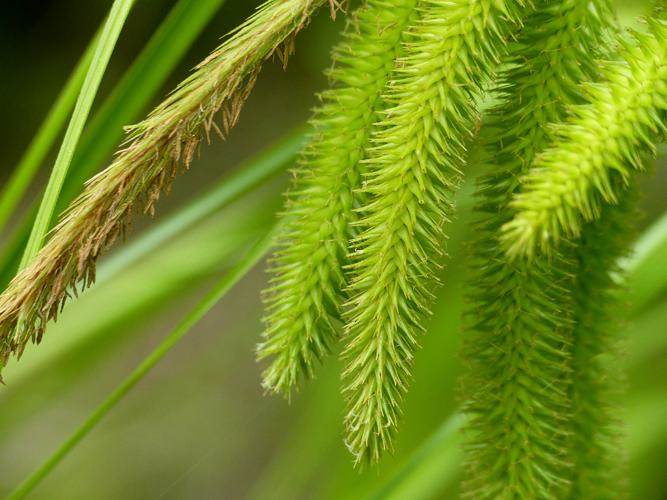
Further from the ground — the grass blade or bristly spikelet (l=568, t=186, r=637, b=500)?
bristly spikelet (l=568, t=186, r=637, b=500)

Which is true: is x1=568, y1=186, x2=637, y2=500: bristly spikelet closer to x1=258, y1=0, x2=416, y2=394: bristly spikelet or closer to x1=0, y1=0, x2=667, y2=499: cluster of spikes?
x1=0, y1=0, x2=667, y2=499: cluster of spikes

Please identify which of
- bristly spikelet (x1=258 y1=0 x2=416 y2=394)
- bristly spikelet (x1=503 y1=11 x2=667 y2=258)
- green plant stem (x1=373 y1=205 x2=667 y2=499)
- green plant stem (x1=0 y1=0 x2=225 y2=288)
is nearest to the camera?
bristly spikelet (x1=503 y1=11 x2=667 y2=258)

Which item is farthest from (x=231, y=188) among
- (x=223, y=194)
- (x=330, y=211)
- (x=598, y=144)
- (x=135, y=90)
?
(x=598, y=144)

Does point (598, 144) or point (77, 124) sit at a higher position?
point (598, 144)

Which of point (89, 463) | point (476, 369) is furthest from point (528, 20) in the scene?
point (89, 463)

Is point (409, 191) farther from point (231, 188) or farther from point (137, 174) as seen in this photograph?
point (231, 188)

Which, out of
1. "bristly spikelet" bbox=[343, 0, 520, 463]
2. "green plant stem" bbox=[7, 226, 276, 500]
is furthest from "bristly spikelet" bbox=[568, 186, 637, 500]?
Answer: "green plant stem" bbox=[7, 226, 276, 500]
